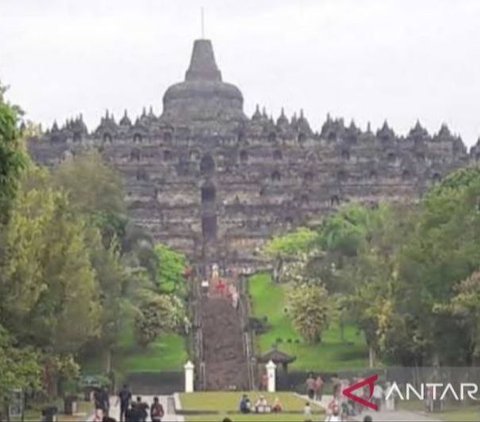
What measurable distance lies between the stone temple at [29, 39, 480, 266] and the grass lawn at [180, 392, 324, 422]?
5516cm

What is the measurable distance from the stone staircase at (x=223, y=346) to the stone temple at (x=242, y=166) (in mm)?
30385

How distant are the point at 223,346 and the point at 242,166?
185 feet

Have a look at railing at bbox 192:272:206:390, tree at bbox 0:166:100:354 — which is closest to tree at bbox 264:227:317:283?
railing at bbox 192:272:206:390

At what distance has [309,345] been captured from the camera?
8200 centimetres

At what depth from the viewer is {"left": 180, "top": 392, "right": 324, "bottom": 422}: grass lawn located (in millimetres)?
48906

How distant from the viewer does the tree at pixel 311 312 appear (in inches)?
3182

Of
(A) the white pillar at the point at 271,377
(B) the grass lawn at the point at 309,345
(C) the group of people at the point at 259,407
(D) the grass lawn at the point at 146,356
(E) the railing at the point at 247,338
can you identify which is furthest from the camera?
(B) the grass lawn at the point at 309,345

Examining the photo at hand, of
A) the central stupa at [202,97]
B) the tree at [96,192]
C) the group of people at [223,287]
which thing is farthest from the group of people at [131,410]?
the central stupa at [202,97]

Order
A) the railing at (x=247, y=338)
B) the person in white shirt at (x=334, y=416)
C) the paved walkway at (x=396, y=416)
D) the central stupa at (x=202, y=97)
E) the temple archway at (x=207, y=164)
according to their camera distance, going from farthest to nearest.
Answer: the central stupa at (x=202, y=97) → the temple archway at (x=207, y=164) → the railing at (x=247, y=338) → the paved walkway at (x=396, y=416) → the person in white shirt at (x=334, y=416)

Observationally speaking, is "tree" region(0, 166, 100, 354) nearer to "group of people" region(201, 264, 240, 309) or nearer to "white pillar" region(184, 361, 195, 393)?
"white pillar" region(184, 361, 195, 393)

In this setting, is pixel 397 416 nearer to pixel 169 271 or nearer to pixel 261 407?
pixel 261 407

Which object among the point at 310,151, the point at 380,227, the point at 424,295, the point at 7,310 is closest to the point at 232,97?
the point at 310,151

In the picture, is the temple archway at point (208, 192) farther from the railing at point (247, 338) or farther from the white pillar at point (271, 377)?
the white pillar at point (271, 377)

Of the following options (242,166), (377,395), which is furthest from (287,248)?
(377,395)
